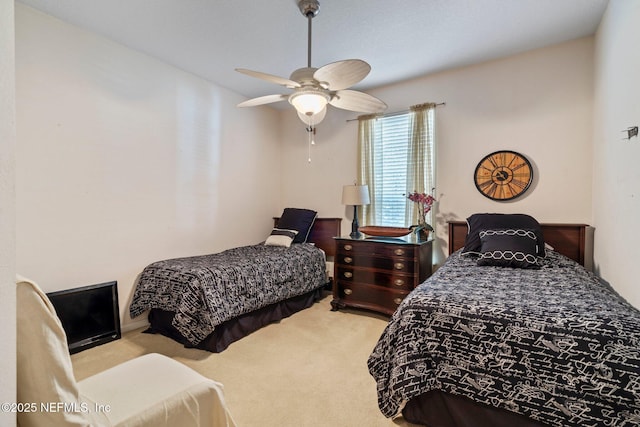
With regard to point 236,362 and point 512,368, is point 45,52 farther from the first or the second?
point 512,368

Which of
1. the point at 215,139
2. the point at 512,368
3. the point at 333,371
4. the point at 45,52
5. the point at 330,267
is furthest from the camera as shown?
the point at 330,267

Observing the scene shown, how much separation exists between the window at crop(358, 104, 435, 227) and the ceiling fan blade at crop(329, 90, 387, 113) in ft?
4.40

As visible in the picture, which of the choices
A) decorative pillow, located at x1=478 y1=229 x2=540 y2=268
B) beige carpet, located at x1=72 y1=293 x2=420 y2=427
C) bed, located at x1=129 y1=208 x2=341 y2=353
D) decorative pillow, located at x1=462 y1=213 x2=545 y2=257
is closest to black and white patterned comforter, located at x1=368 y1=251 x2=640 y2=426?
beige carpet, located at x1=72 y1=293 x2=420 y2=427

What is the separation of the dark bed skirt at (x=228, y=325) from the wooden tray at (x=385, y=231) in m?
1.17

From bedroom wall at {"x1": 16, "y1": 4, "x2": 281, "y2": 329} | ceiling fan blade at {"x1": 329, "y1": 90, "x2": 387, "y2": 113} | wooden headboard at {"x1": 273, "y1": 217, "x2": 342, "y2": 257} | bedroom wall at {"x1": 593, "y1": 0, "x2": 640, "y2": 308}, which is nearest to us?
bedroom wall at {"x1": 593, "y1": 0, "x2": 640, "y2": 308}

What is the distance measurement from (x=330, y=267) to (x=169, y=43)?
3152mm

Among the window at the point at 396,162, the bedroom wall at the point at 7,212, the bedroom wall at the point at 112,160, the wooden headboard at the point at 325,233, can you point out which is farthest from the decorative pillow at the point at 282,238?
the bedroom wall at the point at 7,212

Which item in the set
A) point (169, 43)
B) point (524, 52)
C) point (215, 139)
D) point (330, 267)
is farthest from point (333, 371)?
point (524, 52)

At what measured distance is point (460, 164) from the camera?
11.0 feet

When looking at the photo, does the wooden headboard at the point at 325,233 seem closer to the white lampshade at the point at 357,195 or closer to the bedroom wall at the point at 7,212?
the white lampshade at the point at 357,195

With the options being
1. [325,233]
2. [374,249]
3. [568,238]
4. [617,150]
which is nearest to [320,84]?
[374,249]

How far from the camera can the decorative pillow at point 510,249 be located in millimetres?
2344

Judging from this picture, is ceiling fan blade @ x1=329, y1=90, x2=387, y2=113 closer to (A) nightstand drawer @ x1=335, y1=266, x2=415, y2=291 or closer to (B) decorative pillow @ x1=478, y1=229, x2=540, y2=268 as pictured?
(B) decorative pillow @ x1=478, y1=229, x2=540, y2=268

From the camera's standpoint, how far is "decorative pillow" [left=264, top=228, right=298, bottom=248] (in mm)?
3819
